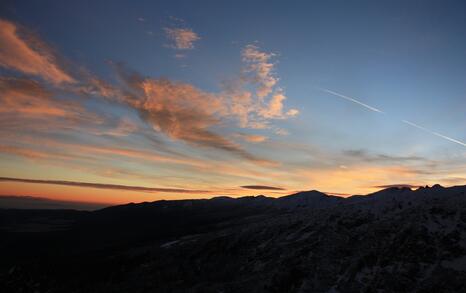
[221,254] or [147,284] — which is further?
[221,254]

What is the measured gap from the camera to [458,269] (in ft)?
89.2

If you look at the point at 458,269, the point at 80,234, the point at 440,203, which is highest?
the point at 440,203

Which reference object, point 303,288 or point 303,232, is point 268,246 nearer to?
point 303,232

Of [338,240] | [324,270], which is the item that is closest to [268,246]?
[338,240]

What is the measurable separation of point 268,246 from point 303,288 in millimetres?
14943

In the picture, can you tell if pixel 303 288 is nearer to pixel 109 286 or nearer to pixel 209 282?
pixel 209 282

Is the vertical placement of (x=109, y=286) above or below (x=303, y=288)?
below

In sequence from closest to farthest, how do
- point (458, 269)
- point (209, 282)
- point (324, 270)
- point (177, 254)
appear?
point (458, 269)
point (324, 270)
point (209, 282)
point (177, 254)

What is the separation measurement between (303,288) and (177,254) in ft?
102

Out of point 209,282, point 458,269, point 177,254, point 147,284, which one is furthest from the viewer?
point 177,254

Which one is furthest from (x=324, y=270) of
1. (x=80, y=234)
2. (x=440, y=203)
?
(x=80, y=234)

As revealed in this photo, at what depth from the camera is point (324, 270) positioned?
110ft

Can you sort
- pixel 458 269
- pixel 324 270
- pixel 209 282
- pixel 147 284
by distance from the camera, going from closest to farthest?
1. pixel 458 269
2. pixel 324 270
3. pixel 209 282
4. pixel 147 284

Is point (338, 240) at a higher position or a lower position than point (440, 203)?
lower
